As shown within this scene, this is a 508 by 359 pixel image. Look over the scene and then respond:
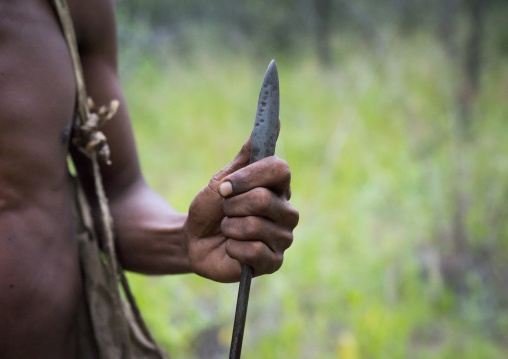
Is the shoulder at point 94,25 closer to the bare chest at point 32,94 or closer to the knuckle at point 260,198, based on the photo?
the bare chest at point 32,94

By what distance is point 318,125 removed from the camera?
6.21m

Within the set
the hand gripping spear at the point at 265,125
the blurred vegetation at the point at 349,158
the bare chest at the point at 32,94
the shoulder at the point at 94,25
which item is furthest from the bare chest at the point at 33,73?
the blurred vegetation at the point at 349,158

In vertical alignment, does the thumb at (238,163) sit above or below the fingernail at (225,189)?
above

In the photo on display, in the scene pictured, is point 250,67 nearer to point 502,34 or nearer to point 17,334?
point 502,34

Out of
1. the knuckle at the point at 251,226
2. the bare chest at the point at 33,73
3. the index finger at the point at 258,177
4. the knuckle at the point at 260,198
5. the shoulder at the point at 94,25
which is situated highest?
the shoulder at the point at 94,25

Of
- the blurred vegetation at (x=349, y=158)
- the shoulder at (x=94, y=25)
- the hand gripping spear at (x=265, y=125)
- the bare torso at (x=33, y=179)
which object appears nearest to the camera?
the hand gripping spear at (x=265, y=125)

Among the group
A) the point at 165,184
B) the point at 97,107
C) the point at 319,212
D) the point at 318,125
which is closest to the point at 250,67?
the point at 318,125

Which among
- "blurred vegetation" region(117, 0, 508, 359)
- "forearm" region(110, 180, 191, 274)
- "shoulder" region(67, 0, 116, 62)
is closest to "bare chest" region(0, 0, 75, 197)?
"shoulder" region(67, 0, 116, 62)

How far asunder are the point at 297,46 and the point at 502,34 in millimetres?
2577

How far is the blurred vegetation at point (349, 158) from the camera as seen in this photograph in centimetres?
339

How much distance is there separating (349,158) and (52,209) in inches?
167

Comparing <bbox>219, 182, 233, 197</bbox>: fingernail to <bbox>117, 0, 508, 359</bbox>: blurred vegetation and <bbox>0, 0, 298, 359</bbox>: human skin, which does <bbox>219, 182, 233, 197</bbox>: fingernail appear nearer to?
<bbox>0, 0, 298, 359</bbox>: human skin

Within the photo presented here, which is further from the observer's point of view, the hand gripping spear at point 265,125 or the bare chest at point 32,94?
the bare chest at point 32,94

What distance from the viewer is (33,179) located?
4.07 ft
